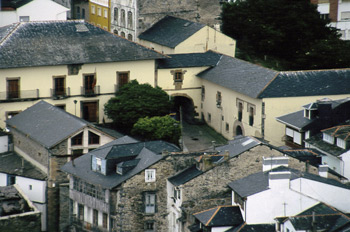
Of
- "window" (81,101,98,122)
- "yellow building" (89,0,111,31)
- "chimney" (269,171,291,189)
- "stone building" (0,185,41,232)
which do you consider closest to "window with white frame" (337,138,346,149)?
"chimney" (269,171,291,189)

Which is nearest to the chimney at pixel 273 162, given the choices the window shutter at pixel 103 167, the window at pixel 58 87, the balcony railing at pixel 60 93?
the window shutter at pixel 103 167

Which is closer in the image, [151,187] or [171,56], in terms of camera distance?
[151,187]

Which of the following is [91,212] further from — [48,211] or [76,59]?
[76,59]

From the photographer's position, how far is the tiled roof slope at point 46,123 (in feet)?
245

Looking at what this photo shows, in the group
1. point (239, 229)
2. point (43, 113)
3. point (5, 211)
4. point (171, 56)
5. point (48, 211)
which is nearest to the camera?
point (239, 229)

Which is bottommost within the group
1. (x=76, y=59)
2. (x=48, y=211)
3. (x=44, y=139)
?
(x=48, y=211)

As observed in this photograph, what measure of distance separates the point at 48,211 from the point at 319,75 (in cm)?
2691

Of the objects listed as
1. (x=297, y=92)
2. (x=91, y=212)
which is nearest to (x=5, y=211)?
(x=91, y=212)

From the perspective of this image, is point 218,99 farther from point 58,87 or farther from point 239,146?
point 239,146

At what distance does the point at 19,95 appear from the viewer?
85875 mm

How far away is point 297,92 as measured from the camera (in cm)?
8356

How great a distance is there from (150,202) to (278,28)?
39297 millimetres

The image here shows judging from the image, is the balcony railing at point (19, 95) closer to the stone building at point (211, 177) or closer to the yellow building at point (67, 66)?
the yellow building at point (67, 66)

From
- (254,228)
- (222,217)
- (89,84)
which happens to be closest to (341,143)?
(254,228)
